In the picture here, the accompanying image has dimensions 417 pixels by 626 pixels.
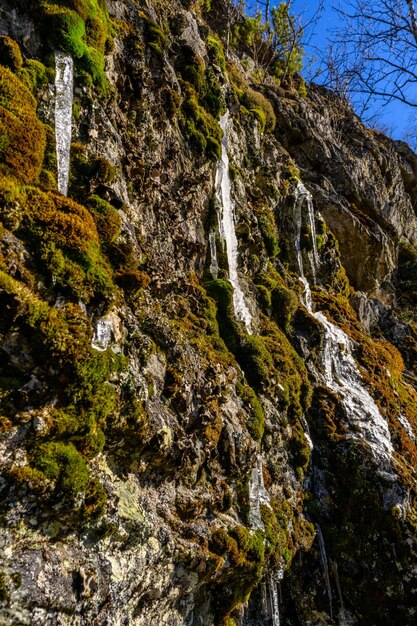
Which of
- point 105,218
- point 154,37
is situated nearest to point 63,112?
point 105,218

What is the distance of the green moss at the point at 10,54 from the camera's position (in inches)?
229

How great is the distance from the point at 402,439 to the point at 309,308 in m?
5.24

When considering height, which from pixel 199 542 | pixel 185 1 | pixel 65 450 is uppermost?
pixel 185 1

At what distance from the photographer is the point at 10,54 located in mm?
5855

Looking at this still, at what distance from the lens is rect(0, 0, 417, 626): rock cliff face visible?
4.34m

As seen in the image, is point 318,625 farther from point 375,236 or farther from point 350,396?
point 375,236

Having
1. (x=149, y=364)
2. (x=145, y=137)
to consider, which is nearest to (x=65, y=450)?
(x=149, y=364)

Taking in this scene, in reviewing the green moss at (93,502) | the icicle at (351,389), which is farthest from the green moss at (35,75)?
the icicle at (351,389)

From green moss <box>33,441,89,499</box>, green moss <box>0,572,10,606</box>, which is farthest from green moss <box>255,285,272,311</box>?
green moss <box>0,572,10,606</box>

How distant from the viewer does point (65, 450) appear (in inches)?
170

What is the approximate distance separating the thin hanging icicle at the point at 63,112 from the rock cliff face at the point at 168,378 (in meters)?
0.12

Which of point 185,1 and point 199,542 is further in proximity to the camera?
point 185,1

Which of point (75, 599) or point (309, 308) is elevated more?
point (309, 308)

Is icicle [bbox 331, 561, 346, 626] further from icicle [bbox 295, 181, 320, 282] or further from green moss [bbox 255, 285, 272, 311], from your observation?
icicle [bbox 295, 181, 320, 282]
